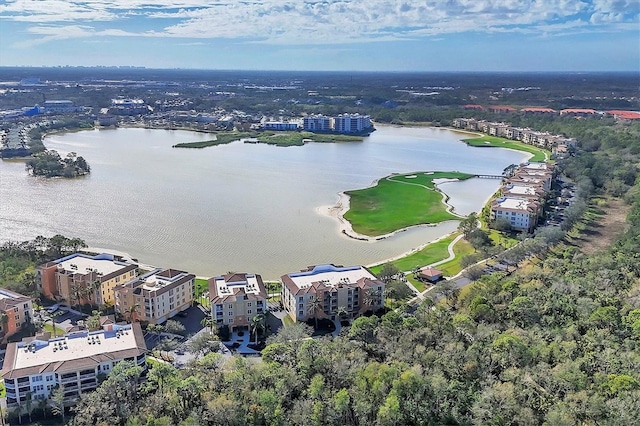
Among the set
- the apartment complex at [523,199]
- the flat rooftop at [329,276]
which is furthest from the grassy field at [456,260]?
the flat rooftop at [329,276]

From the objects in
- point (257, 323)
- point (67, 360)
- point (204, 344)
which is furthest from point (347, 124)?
point (67, 360)

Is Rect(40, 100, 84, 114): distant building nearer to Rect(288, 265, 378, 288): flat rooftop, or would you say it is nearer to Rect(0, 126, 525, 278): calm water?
Rect(0, 126, 525, 278): calm water

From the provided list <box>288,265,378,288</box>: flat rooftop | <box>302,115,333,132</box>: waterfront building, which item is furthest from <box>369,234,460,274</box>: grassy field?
<box>302,115,333,132</box>: waterfront building

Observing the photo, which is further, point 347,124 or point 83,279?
point 347,124

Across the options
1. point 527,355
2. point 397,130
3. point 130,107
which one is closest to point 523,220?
point 527,355

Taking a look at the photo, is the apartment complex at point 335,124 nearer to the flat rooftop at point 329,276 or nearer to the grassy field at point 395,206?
the grassy field at point 395,206

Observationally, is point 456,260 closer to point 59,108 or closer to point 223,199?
point 223,199

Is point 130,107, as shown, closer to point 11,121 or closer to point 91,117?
point 91,117
